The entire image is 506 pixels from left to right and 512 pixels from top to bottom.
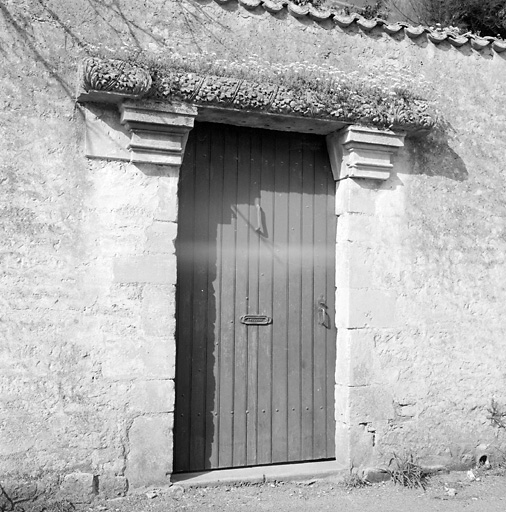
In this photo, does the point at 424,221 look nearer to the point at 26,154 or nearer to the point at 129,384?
the point at 129,384

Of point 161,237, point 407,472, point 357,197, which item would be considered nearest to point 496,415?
point 407,472

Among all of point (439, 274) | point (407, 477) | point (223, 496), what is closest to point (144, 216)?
point (223, 496)

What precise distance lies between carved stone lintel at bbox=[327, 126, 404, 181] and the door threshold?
2122mm

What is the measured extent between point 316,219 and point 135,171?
143 centimetres

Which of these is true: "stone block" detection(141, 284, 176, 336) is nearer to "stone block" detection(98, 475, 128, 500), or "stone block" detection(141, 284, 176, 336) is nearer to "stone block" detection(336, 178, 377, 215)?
"stone block" detection(98, 475, 128, 500)

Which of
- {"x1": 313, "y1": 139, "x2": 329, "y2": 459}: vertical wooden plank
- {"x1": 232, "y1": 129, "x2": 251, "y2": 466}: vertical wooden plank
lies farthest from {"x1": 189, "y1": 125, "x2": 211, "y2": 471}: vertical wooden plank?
{"x1": 313, "y1": 139, "x2": 329, "y2": 459}: vertical wooden plank

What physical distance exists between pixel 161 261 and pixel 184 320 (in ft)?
1.64

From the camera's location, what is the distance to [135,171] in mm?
4281

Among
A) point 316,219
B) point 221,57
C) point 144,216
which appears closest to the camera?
point 144,216

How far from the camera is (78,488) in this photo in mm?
3994

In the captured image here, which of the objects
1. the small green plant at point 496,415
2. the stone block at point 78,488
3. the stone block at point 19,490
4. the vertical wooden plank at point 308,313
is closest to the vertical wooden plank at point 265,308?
the vertical wooden plank at point 308,313

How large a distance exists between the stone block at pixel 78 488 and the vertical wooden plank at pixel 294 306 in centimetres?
145

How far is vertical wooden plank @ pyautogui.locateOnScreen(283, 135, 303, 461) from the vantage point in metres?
4.76

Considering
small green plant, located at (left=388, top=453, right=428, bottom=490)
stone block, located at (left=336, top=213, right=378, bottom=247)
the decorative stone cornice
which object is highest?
the decorative stone cornice
